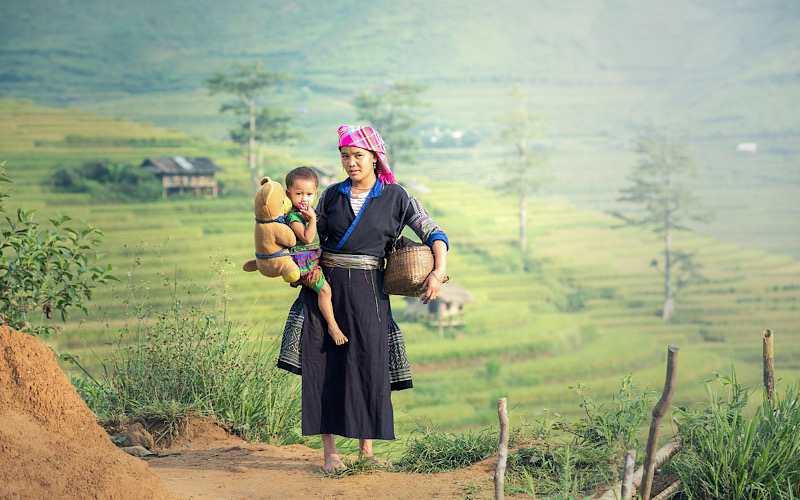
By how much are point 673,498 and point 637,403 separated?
42cm

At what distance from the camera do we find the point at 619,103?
45.2 metres

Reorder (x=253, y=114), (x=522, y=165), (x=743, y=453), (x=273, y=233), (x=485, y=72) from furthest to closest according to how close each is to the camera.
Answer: (x=485, y=72), (x=253, y=114), (x=522, y=165), (x=273, y=233), (x=743, y=453)

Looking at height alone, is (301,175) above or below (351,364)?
above

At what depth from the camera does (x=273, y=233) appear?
3436 mm

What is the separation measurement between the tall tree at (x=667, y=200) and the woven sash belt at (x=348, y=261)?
28763 millimetres

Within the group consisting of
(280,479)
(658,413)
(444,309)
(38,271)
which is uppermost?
(38,271)

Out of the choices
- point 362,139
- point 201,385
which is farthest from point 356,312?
point 201,385

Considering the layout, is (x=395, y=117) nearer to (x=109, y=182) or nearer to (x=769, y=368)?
(x=109, y=182)

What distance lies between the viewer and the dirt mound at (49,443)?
112 inches

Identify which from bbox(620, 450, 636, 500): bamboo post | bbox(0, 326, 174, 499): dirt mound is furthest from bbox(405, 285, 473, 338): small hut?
bbox(620, 450, 636, 500): bamboo post

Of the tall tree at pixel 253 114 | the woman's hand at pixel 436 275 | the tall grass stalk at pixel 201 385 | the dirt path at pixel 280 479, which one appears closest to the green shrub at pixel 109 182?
the tall tree at pixel 253 114

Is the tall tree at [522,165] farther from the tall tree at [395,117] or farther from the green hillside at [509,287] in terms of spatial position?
the tall tree at [395,117]

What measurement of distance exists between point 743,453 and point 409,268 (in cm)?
157

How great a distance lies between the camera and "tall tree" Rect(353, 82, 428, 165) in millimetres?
33719
